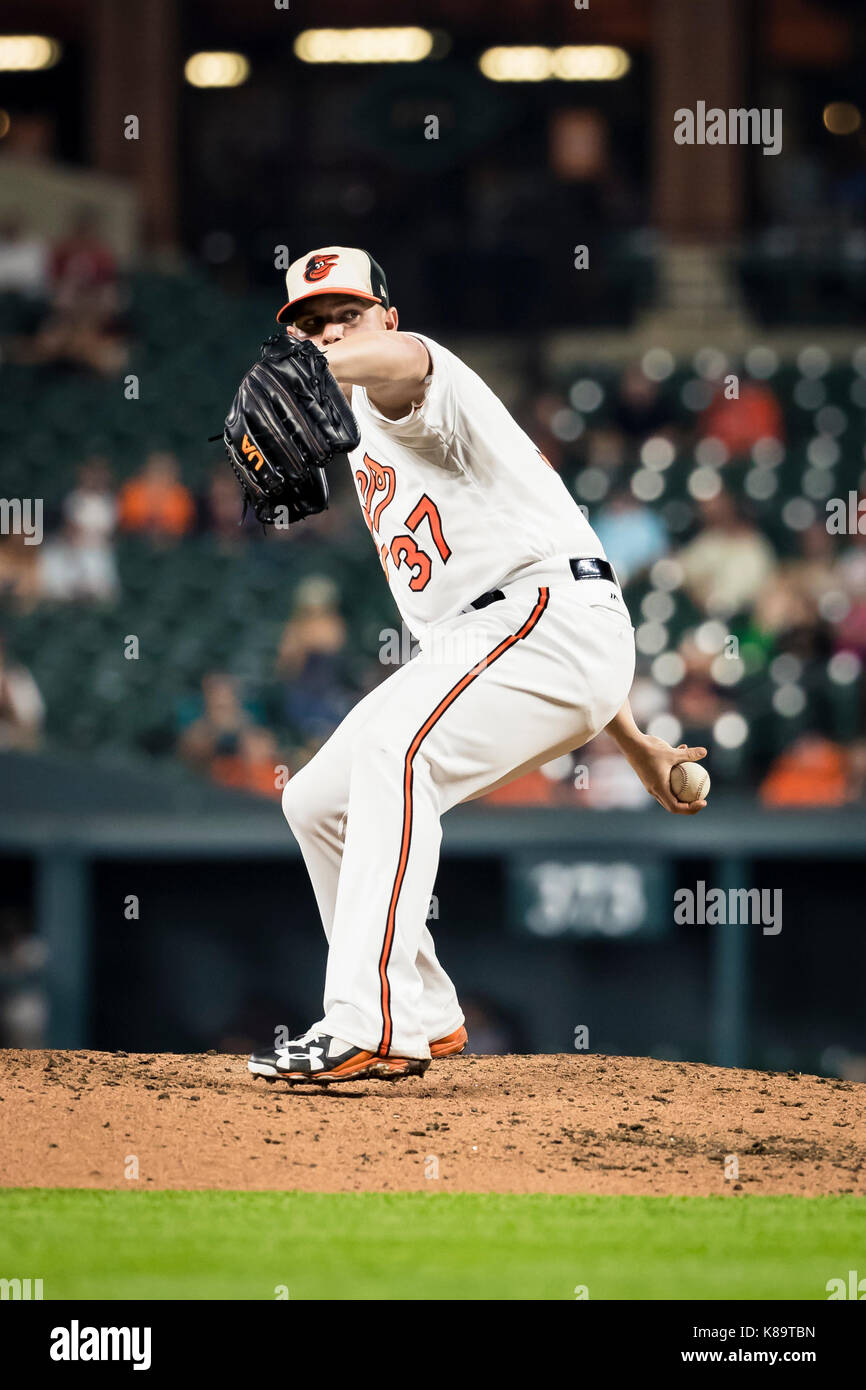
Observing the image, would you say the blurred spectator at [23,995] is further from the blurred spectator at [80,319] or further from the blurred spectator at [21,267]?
the blurred spectator at [21,267]

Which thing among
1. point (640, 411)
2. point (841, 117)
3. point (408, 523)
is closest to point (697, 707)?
point (640, 411)

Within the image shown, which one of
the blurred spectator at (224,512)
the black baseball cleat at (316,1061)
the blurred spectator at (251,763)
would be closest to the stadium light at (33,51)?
the blurred spectator at (224,512)

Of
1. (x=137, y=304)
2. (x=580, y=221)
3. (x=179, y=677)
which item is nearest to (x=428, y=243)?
(x=580, y=221)

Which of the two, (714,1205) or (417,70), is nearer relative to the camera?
(714,1205)

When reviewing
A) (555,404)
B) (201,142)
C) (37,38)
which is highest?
(37,38)

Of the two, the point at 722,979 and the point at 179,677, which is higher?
the point at 179,677

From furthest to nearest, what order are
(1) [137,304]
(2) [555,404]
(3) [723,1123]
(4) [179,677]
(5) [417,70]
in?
(5) [417,70]
(1) [137,304]
(2) [555,404]
(4) [179,677]
(3) [723,1123]

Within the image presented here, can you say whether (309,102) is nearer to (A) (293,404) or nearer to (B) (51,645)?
(B) (51,645)

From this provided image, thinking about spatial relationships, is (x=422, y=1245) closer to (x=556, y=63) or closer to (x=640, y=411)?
(x=640, y=411)
